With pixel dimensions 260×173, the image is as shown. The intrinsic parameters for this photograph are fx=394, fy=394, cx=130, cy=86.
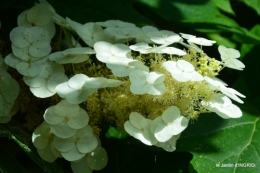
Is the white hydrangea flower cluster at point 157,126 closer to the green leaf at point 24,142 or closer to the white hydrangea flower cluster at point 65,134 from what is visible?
the white hydrangea flower cluster at point 65,134

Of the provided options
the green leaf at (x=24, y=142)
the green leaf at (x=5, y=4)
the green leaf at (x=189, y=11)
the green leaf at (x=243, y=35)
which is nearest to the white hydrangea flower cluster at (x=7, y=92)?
the green leaf at (x=24, y=142)

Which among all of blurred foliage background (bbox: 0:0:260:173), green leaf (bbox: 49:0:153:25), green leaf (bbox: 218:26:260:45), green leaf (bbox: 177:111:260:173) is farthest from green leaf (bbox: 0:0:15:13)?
green leaf (bbox: 218:26:260:45)

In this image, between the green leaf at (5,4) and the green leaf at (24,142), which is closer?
the green leaf at (24,142)

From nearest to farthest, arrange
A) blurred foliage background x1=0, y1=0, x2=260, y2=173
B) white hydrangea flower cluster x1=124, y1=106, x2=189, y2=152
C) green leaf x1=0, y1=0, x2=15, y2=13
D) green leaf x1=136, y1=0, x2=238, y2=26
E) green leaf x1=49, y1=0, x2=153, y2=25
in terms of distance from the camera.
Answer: white hydrangea flower cluster x1=124, y1=106, x2=189, y2=152, blurred foliage background x1=0, y1=0, x2=260, y2=173, green leaf x1=0, y1=0, x2=15, y2=13, green leaf x1=49, y1=0, x2=153, y2=25, green leaf x1=136, y1=0, x2=238, y2=26

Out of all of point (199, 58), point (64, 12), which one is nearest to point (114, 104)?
point (199, 58)

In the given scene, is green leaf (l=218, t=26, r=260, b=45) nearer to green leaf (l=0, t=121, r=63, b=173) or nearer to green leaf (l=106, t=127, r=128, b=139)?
green leaf (l=106, t=127, r=128, b=139)

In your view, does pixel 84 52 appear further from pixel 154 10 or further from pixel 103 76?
pixel 154 10
